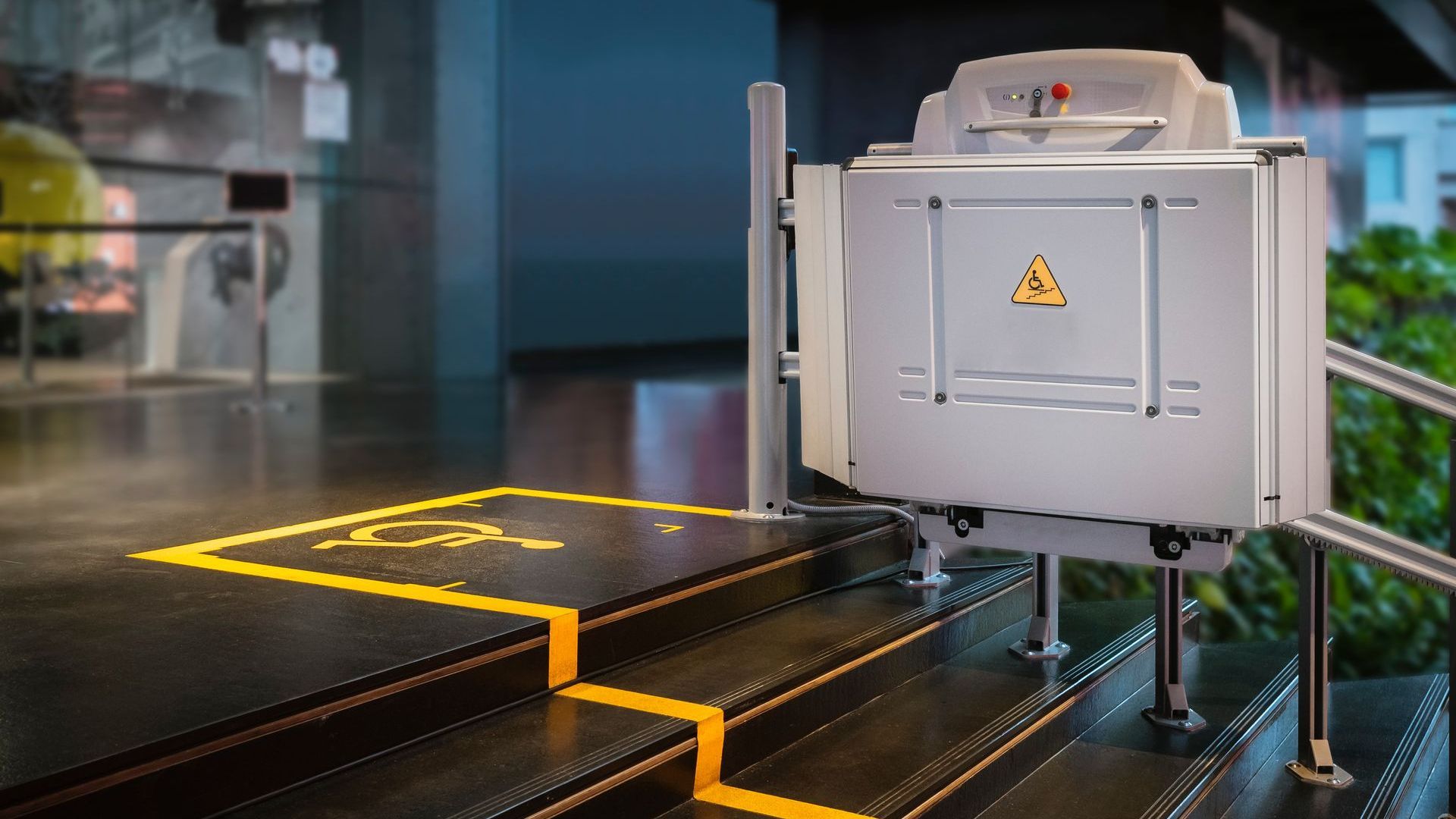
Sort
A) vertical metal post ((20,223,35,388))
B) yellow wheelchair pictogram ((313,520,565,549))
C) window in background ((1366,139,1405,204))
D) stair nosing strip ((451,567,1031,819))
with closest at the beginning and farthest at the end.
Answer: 1. stair nosing strip ((451,567,1031,819))
2. yellow wheelchair pictogram ((313,520,565,549))
3. vertical metal post ((20,223,35,388))
4. window in background ((1366,139,1405,204))

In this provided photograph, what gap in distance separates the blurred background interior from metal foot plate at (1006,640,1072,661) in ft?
11.2

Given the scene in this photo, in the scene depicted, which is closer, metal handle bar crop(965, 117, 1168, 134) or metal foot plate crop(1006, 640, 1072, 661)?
metal handle bar crop(965, 117, 1168, 134)

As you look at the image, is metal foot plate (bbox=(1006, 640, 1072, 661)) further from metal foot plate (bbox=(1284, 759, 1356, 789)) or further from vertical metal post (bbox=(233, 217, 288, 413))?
vertical metal post (bbox=(233, 217, 288, 413))

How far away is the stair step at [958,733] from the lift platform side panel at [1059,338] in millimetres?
497

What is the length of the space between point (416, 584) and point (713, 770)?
0.82 meters

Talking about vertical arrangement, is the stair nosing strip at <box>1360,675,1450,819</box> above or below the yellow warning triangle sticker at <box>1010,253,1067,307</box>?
below

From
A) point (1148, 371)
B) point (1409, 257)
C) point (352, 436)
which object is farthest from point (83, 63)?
point (1409, 257)

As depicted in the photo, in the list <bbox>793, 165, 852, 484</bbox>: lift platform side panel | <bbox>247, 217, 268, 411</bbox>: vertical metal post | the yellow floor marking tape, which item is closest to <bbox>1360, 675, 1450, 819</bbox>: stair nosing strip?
the yellow floor marking tape

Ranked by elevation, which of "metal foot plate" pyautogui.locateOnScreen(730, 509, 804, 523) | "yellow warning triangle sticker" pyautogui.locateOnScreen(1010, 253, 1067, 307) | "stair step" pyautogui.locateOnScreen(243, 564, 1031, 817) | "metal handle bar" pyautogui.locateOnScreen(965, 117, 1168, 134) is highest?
"metal handle bar" pyautogui.locateOnScreen(965, 117, 1168, 134)

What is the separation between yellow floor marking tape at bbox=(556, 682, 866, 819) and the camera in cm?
238

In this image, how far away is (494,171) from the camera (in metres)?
9.54

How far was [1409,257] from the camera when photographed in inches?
404

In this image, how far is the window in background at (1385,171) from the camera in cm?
1049

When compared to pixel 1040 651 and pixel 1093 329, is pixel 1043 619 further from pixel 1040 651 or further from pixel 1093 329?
pixel 1093 329
